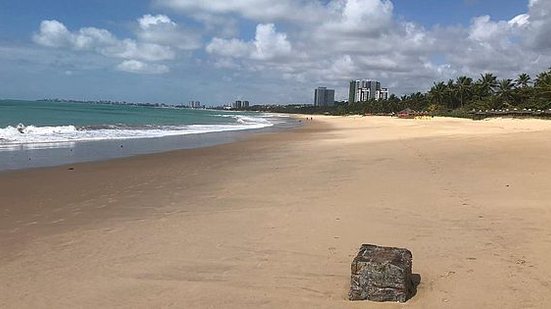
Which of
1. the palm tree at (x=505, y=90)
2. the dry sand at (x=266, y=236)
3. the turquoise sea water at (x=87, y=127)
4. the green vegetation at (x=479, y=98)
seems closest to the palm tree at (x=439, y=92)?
the green vegetation at (x=479, y=98)

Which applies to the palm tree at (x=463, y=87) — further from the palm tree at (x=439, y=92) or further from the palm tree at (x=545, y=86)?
the palm tree at (x=545, y=86)

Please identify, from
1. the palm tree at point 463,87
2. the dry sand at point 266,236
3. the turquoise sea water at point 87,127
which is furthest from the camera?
the palm tree at point 463,87

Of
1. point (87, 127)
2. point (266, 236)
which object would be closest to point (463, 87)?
point (87, 127)

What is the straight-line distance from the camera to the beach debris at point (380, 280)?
169 inches

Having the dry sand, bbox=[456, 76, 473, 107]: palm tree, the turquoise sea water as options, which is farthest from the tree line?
the dry sand

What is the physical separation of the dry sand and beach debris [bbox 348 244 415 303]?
4.2 inches

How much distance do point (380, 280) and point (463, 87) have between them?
339ft

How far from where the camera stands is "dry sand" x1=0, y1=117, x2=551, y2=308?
463 centimetres

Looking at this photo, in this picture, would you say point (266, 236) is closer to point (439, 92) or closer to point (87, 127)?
point (87, 127)

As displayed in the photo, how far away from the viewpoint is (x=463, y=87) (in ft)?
325

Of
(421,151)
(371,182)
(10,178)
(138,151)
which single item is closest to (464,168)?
(371,182)

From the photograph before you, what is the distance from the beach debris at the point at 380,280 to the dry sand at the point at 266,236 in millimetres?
106

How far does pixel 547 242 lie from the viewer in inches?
231

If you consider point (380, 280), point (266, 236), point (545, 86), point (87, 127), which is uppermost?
point (545, 86)
